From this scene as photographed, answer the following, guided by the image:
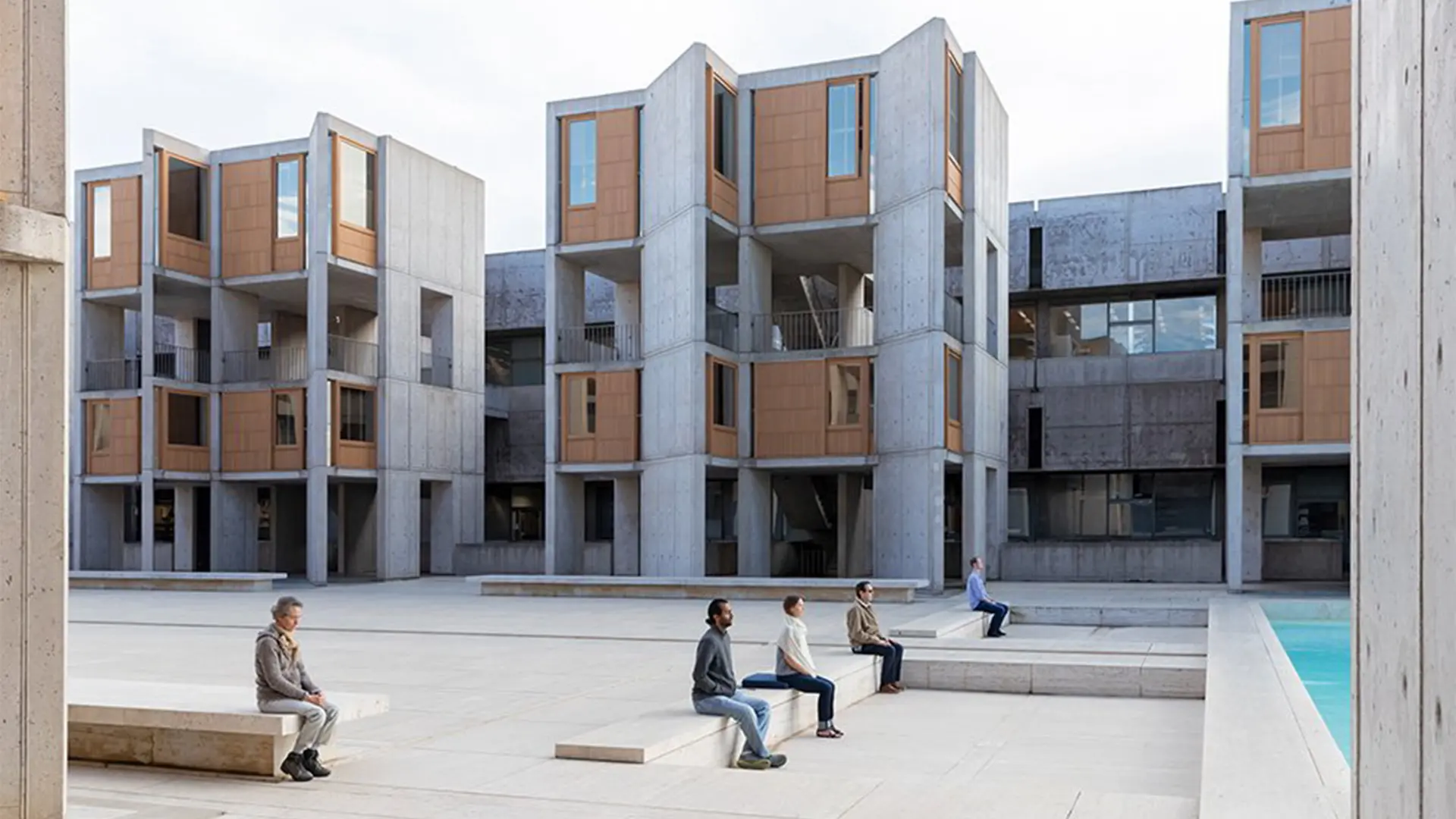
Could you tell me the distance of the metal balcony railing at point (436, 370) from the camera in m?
41.4

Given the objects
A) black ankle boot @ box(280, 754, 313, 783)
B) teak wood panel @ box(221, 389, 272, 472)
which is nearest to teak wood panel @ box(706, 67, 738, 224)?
teak wood panel @ box(221, 389, 272, 472)

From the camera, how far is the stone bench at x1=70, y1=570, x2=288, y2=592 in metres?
32.9

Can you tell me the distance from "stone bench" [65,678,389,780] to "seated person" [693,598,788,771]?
2.64 m

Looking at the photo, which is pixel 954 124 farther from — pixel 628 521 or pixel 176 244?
pixel 176 244

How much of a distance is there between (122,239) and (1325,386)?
A: 32.8 m

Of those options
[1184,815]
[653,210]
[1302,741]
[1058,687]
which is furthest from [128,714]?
[653,210]

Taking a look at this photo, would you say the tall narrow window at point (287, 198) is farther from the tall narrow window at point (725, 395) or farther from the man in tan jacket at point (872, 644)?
the man in tan jacket at point (872, 644)

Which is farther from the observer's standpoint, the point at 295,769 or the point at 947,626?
the point at 947,626

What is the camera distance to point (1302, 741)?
9516mm

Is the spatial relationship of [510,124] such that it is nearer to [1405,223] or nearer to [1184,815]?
[1184,815]

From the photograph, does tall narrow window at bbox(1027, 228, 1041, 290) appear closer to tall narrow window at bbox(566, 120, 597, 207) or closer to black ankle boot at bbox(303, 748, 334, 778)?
tall narrow window at bbox(566, 120, 597, 207)

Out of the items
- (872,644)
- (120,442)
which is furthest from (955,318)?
(120,442)

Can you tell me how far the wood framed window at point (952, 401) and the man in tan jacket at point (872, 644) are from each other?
607 inches

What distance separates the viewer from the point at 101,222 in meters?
39.2
